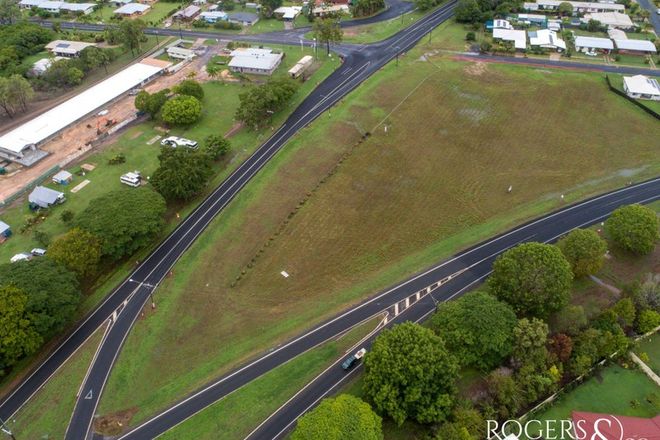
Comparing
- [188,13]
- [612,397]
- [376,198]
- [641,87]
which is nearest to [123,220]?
[376,198]

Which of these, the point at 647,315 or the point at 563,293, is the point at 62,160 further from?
the point at 647,315

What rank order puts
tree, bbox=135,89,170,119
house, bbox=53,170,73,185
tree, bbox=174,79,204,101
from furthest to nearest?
tree, bbox=174,79,204,101 → tree, bbox=135,89,170,119 → house, bbox=53,170,73,185

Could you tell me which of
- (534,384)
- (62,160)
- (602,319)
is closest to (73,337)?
(62,160)

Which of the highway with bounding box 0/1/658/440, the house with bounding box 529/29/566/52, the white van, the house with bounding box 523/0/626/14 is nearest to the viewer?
the highway with bounding box 0/1/658/440

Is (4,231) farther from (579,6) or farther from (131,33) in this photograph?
(579,6)

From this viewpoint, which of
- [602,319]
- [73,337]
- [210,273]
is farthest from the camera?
[210,273]

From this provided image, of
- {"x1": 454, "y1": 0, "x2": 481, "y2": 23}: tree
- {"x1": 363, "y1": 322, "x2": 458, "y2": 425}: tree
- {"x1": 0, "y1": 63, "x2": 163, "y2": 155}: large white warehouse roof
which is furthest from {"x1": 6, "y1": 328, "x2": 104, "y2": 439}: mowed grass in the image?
{"x1": 454, "y1": 0, "x2": 481, "y2": 23}: tree

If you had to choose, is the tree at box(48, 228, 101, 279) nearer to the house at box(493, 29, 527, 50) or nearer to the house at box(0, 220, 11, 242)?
→ the house at box(0, 220, 11, 242)
